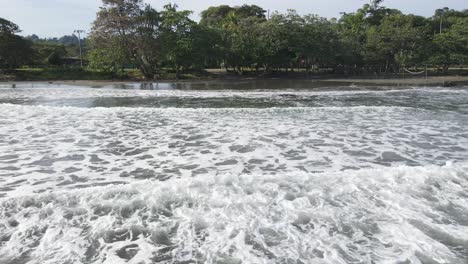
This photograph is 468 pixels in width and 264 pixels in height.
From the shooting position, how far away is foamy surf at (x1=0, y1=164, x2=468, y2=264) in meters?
4.04

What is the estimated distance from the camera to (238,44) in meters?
41.3

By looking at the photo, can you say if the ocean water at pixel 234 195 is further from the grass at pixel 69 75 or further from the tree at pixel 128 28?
the grass at pixel 69 75

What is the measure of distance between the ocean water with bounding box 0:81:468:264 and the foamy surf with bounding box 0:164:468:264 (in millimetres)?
21

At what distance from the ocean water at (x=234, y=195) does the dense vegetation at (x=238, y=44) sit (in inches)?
1157

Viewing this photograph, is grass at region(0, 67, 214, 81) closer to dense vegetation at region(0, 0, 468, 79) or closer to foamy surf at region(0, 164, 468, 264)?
dense vegetation at region(0, 0, 468, 79)

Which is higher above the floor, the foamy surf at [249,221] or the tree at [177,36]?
the tree at [177,36]

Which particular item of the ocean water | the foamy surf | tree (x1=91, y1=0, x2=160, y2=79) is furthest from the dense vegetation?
the foamy surf

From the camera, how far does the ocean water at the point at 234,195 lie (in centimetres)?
414

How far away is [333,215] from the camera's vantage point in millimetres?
4988

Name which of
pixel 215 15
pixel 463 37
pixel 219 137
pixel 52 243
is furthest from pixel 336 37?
pixel 52 243

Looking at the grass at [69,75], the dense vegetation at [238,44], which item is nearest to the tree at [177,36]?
the dense vegetation at [238,44]

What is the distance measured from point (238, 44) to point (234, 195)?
37.2 metres

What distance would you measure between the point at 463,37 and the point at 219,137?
46.0 meters

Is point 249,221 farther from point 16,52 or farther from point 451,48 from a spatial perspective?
point 451,48
